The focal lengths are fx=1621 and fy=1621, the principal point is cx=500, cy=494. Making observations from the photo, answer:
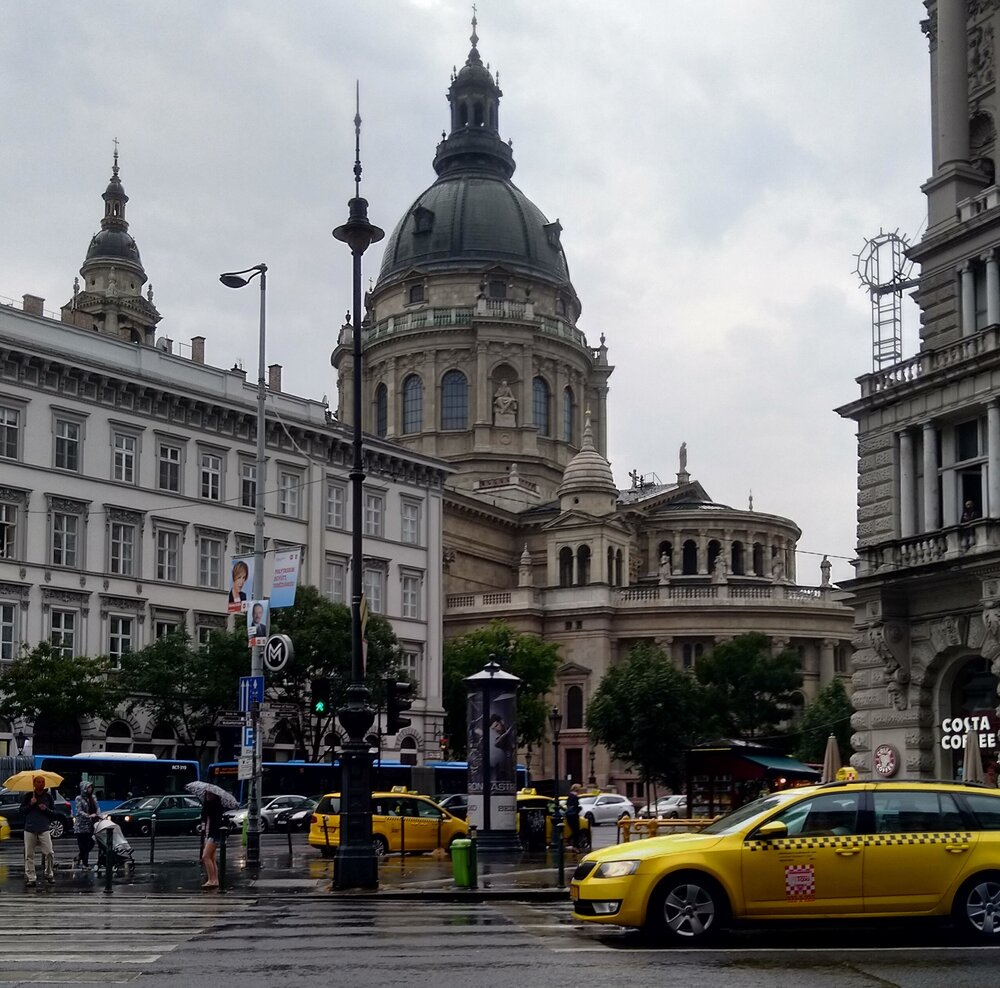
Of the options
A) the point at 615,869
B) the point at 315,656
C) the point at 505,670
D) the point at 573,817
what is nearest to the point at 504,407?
the point at 505,670

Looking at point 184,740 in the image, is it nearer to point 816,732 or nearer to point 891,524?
point 816,732

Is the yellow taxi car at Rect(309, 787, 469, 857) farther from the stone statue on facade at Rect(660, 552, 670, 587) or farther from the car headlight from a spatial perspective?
the stone statue on facade at Rect(660, 552, 670, 587)

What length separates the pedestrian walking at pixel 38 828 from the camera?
91.1 feet

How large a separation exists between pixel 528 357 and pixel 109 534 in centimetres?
5187

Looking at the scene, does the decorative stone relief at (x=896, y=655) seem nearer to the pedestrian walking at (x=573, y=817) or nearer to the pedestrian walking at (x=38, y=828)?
the pedestrian walking at (x=573, y=817)

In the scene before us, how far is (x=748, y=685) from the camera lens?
7494cm

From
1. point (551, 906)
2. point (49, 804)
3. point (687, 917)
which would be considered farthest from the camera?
point (49, 804)

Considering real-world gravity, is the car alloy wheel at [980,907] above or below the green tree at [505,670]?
below

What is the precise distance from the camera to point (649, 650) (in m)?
76.9

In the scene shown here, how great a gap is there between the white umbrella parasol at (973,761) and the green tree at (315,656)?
32205 millimetres

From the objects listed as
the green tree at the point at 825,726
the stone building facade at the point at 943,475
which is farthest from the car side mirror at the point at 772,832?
the green tree at the point at 825,726

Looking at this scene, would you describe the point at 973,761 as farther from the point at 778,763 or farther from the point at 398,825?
the point at 398,825

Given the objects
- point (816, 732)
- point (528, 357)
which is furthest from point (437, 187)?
point (816, 732)

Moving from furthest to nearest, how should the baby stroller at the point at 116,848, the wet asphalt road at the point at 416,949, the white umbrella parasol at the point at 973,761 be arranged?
the white umbrella parasol at the point at 973,761
the baby stroller at the point at 116,848
the wet asphalt road at the point at 416,949
